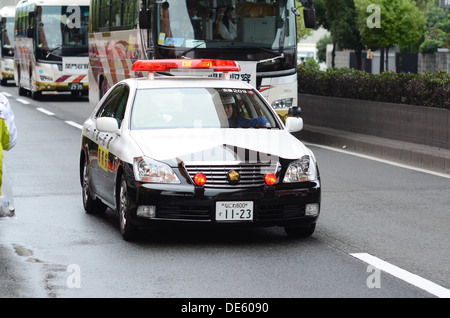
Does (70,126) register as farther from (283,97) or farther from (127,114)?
(127,114)

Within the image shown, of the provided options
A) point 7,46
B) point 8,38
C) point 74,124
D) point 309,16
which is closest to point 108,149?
point 309,16

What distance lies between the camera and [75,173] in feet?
48.6

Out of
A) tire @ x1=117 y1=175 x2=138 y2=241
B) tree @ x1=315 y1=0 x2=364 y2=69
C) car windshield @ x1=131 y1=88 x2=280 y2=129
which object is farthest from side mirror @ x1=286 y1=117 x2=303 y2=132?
tree @ x1=315 y1=0 x2=364 y2=69

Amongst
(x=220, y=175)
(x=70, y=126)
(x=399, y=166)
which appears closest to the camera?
(x=220, y=175)

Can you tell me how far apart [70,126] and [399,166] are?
953cm

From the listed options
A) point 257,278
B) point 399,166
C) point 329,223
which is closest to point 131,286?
point 257,278

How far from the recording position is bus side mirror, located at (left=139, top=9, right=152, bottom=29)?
64.2 ft

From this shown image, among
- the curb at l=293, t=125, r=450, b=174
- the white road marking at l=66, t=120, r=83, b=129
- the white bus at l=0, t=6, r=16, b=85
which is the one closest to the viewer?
the curb at l=293, t=125, r=450, b=174

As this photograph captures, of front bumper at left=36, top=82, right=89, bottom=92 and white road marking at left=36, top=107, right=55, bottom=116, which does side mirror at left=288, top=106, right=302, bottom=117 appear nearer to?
white road marking at left=36, top=107, right=55, bottom=116

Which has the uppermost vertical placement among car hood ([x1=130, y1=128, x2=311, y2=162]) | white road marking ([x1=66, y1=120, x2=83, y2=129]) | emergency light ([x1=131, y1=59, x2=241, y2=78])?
emergency light ([x1=131, y1=59, x2=241, y2=78])

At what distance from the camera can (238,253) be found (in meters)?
8.92

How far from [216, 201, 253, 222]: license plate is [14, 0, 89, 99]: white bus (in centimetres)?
2582

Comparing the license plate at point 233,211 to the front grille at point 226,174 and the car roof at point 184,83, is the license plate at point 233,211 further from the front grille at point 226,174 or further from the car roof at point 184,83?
the car roof at point 184,83

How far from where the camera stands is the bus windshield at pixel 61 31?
114ft
